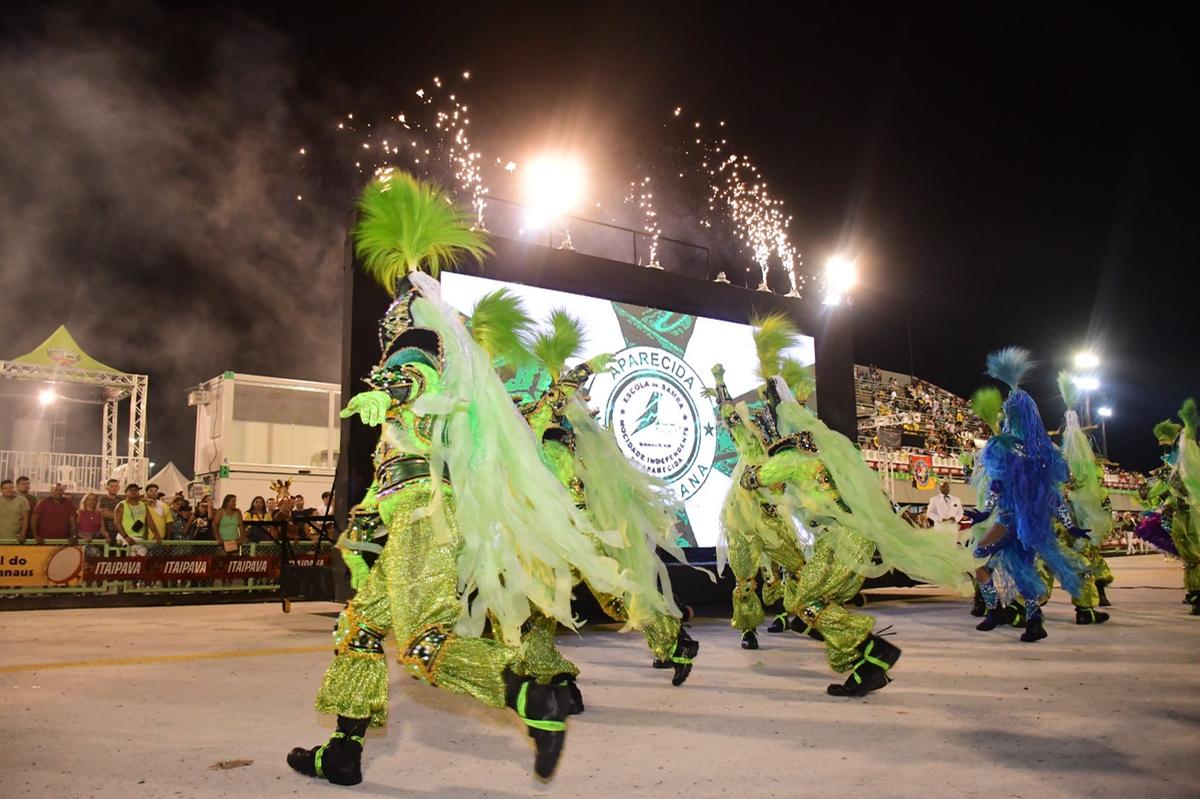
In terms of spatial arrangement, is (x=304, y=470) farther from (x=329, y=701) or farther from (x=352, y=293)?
(x=329, y=701)

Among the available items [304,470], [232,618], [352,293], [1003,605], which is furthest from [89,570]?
[1003,605]

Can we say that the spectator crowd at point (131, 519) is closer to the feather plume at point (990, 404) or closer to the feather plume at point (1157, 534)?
the feather plume at point (990, 404)

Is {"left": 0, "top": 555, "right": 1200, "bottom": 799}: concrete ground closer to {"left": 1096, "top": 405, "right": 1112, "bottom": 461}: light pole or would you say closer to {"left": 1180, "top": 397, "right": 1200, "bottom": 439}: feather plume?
{"left": 1180, "top": 397, "right": 1200, "bottom": 439}: feather plume

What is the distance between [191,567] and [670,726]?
987 cm

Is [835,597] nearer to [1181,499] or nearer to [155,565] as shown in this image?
[1181,499]

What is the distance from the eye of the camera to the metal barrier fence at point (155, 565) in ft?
35.1

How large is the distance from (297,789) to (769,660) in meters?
4.00

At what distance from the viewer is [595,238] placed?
13188 millimetres

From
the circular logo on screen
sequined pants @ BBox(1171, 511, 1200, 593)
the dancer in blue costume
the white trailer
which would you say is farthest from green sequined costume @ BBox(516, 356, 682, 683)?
the white trailer

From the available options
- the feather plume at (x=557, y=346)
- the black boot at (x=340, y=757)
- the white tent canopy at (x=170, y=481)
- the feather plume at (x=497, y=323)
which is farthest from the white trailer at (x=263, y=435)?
the black boot at (x=340, y=757)

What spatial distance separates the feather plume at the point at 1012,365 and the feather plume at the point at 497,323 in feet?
18.5

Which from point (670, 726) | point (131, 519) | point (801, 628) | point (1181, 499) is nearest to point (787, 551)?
point (801, 628)

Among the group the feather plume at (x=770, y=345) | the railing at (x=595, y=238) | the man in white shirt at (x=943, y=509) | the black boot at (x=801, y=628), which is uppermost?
the railing at (x=595, y=238)

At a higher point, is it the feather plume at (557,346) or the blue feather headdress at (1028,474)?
the feather plume at (557,346)
